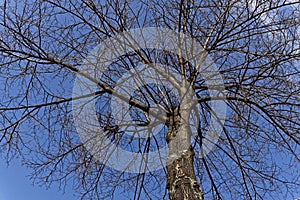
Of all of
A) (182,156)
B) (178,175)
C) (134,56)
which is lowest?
(178,175)

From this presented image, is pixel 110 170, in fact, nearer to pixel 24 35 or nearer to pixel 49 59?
pixel 49 59

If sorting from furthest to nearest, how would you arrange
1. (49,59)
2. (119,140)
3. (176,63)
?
(119,140) → (176,63) → (49,59)

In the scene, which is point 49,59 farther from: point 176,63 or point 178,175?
point 178,175

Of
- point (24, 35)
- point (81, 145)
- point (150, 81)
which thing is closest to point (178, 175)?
point (150, 81)

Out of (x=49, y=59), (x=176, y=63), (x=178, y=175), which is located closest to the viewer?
(x=178, y=175)

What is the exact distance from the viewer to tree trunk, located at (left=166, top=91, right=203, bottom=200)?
2215 mm

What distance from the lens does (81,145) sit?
11.4ft

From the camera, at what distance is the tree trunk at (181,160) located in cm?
221

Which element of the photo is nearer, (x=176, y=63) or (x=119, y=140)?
(x=176, y=63)

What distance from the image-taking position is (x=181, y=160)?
242 centimetres

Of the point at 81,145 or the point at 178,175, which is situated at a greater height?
the point at 81,145

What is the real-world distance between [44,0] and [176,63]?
130 cm

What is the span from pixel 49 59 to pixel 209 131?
167 cm

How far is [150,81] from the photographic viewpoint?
3.27 meters
